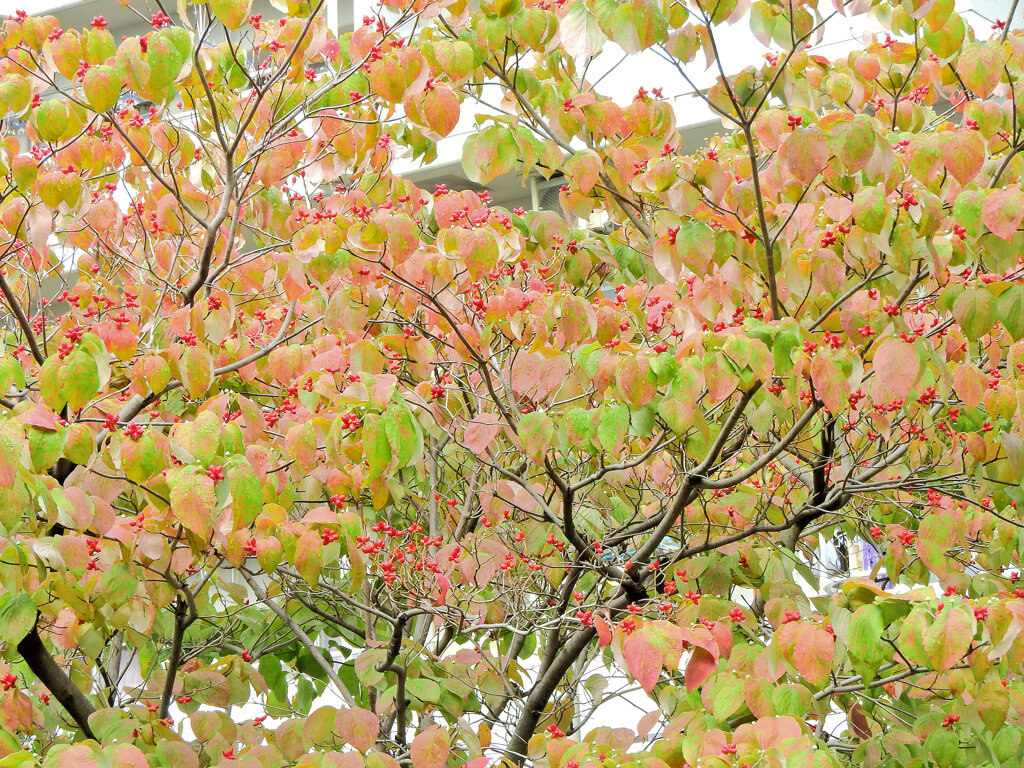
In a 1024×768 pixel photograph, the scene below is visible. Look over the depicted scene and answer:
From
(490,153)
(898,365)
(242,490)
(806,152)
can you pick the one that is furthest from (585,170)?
(242,490)

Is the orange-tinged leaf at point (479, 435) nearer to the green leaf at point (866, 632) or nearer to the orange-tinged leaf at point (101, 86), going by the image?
the green leaf at point (866, 632)

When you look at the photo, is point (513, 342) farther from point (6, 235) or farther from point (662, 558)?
point (6, 235)

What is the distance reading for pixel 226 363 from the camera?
13.9 ft

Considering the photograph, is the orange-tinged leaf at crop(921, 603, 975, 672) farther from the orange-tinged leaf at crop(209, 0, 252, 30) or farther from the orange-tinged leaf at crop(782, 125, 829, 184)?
the orange-tinged leaf at crop(209, 0, 252, 30)

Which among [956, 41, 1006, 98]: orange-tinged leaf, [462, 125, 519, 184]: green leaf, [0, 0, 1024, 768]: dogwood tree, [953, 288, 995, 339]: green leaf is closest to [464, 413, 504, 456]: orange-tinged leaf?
[0, 0, 1024, 768]: dogwood tree

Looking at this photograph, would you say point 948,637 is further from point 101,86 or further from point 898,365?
point 101,86

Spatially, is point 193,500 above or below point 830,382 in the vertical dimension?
below

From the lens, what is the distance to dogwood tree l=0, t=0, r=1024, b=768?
2.79 metres

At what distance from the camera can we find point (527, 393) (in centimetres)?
353

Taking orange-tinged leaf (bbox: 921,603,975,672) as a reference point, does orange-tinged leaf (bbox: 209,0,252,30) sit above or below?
above

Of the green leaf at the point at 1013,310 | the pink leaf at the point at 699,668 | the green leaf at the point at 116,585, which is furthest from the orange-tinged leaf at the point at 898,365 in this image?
the green leaf at the point at 116,585

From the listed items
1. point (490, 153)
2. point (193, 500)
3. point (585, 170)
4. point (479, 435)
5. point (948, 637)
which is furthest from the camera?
point (585, 170)

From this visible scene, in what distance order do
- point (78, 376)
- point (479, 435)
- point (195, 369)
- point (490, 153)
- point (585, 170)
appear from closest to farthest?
1. point (78, 376)
2. point (195, 369)
3. point (490, 153)
4. point (479, 435)
5. point (585, 170)

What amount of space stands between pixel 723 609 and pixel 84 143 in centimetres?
270
